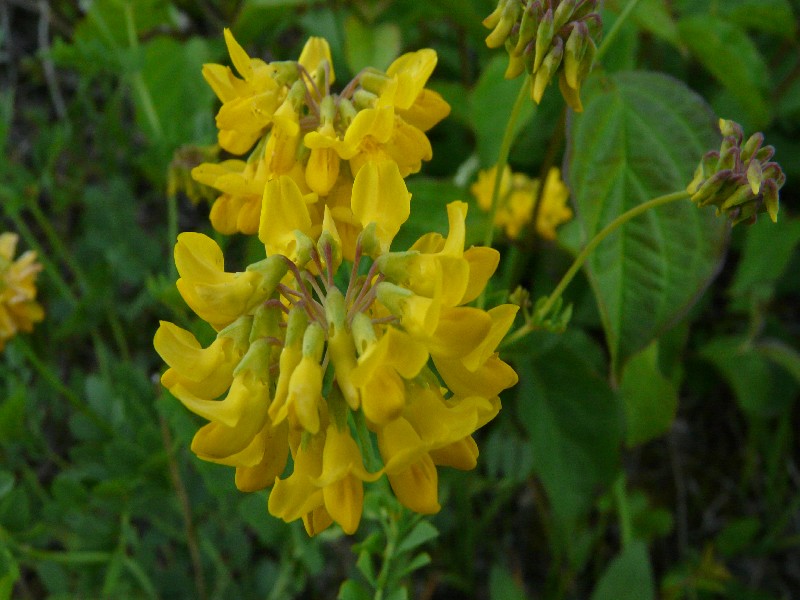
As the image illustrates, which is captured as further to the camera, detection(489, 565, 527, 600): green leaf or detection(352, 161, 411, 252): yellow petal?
detection(489, 565, 527, 600): green leaf

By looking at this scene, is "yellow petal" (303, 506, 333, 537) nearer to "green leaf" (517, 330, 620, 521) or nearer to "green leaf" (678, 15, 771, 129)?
"green leaf" (517, 330, 620, 521)

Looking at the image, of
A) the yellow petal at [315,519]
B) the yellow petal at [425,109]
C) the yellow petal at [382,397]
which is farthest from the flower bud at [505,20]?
the yellow petal at [315,519]

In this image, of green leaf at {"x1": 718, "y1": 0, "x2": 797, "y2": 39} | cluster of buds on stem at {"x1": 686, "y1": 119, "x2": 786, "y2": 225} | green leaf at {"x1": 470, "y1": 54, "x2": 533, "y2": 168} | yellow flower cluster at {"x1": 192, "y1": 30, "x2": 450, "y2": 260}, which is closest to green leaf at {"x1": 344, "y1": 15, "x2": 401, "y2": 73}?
green leaf at {"x1": 470, "y1": 54, "x2": 533, "y2": 168}

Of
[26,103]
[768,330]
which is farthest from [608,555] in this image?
[26,103]

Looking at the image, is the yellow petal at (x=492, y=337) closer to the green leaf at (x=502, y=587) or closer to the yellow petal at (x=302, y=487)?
the yellow petal at (x=302, y=487)

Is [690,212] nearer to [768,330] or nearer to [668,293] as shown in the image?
[668,293]

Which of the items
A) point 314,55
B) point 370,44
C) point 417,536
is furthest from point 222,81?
point 370,44

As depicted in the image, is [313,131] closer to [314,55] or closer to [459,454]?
[314,55]
